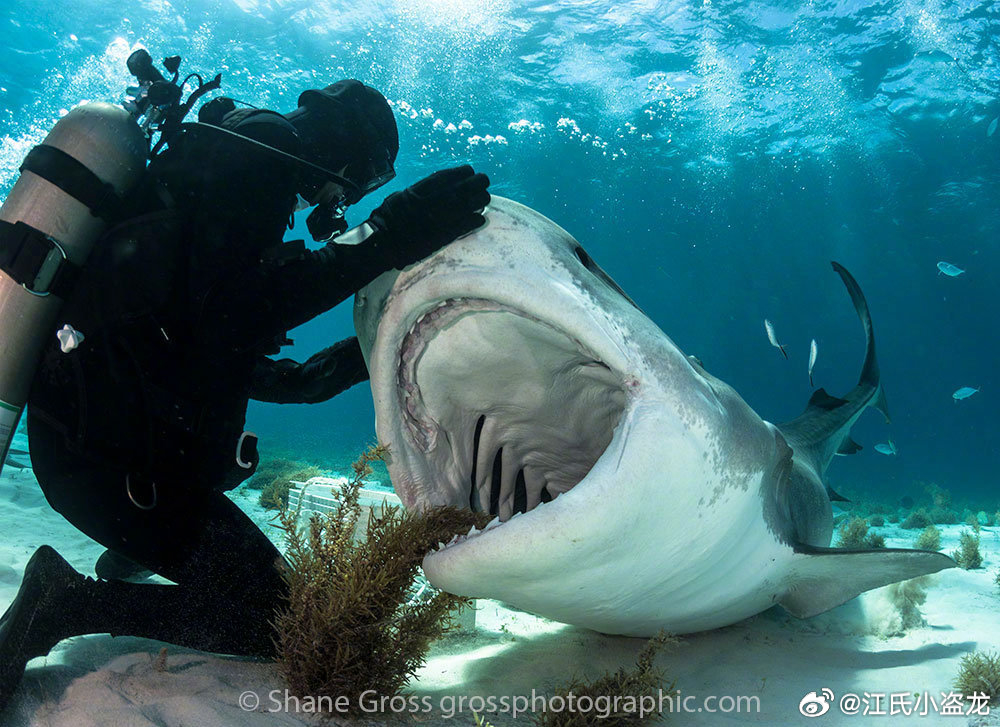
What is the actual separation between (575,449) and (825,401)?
4285 mm

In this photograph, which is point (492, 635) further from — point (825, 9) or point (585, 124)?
point (585, 124)

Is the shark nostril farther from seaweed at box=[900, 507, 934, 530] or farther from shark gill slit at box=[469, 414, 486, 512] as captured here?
seaweed at box=[900, 507, 934, 530]

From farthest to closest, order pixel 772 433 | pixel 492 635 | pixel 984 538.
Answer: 1. pixel 984 538
2. pixel 492 635
3. pixel 772 433

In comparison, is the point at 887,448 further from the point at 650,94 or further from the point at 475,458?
the point at 650,94

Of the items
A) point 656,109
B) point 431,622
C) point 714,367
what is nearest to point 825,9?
point 656,109

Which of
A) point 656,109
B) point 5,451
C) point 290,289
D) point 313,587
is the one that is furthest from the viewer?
point 656,109

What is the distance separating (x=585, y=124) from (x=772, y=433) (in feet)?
87.9

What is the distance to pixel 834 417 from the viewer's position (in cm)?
560

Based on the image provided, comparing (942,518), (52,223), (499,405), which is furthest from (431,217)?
(942,518)

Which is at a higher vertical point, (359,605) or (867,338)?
(867,338)

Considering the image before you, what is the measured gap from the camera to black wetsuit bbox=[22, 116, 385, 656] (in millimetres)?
2336

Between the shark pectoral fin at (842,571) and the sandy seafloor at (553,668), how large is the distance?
0.36m

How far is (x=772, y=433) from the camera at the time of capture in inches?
101

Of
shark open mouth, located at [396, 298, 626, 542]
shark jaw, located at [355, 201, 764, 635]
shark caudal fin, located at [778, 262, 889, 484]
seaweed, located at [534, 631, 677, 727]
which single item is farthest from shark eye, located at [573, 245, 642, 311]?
shark caudal fin, located at [778, 262, 889, 484]
